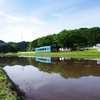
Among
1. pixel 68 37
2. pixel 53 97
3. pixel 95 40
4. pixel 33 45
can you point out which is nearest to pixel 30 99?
pixel 53 97

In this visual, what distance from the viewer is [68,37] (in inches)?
3907

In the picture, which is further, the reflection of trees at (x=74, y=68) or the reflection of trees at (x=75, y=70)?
the reflection of trees at (x=74, y=68)

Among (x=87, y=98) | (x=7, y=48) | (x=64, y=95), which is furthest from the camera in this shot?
(x=7, y=48)

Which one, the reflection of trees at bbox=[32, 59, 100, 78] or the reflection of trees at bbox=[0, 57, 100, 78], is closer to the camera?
the reflection of trees at bbox=[32, 59, 100, 78]

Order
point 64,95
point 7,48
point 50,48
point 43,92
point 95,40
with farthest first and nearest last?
point 7,48 → point 95,40 → point 50,48 → point 43,92 → point 64,95

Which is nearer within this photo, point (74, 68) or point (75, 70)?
point (75, 70)

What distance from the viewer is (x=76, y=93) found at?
52.1ft

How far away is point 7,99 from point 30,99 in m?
2.57

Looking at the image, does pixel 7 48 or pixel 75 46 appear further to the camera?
pixel 7 48

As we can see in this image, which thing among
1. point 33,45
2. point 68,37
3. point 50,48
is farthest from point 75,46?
point 33,45

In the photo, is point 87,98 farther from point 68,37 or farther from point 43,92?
point 68,37

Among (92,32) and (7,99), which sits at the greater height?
(92,32)

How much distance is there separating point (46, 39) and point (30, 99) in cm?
12583

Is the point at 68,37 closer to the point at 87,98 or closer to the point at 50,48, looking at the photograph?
the point at 50,48
